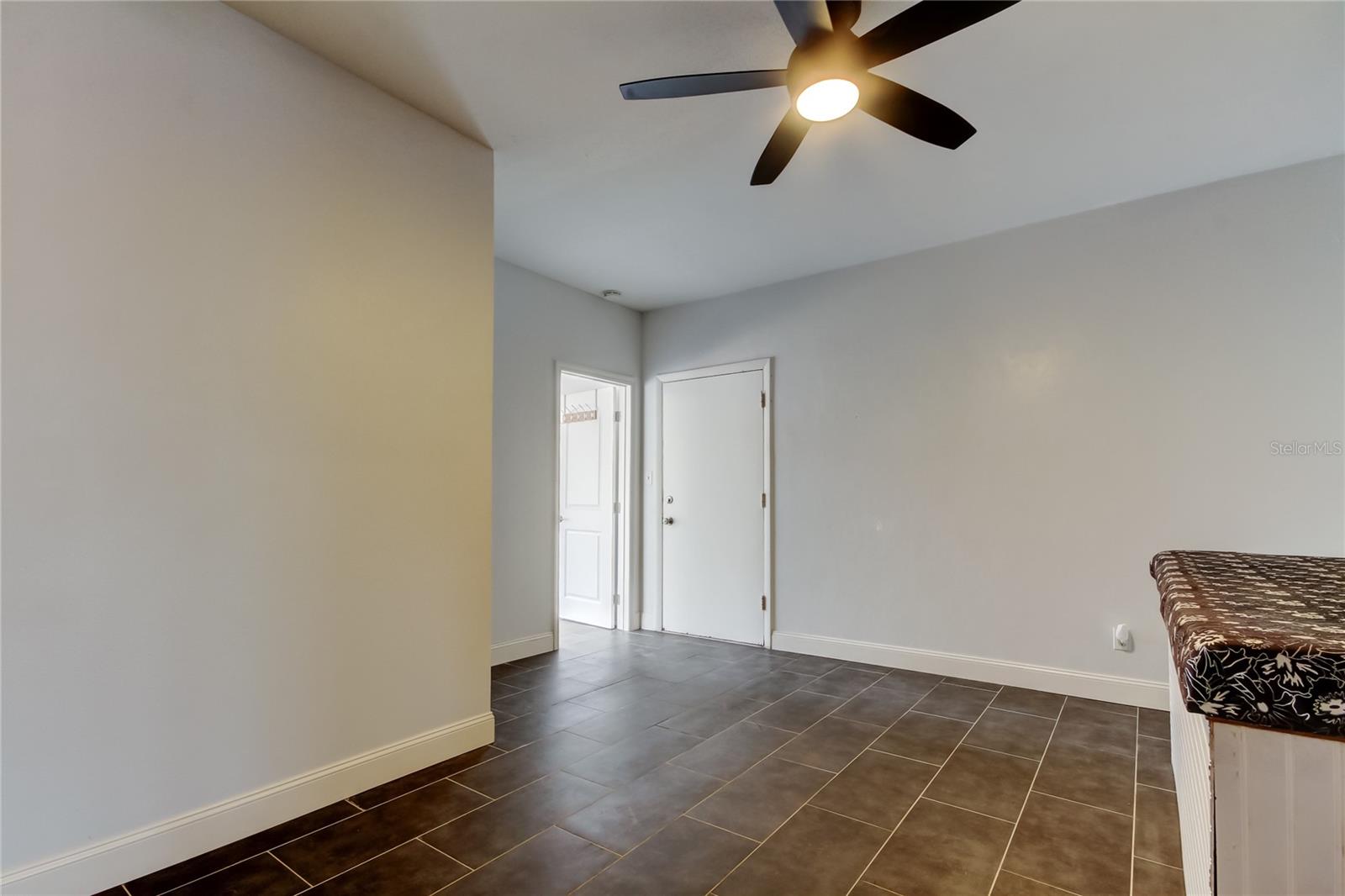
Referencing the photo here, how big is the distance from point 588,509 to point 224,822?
3.50m

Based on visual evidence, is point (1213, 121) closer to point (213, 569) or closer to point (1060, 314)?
point (1060, 314)

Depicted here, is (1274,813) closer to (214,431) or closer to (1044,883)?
(1044,883)

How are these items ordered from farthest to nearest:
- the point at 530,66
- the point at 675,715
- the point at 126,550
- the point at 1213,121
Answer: the point at 675,715
the point at 1213,121
the point at 530,66
the point at 126,550

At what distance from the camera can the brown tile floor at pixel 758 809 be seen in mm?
1770

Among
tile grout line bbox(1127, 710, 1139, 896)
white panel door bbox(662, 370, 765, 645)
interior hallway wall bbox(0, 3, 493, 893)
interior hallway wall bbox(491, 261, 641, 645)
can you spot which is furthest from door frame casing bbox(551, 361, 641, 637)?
tile grout line bbox(1127, 710, 1139, 896)

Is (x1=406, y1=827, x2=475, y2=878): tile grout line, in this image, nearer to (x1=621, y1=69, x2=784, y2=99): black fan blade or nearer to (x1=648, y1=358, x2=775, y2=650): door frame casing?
(x1=621, y1=69, x2=784, y2=99): black fan blade

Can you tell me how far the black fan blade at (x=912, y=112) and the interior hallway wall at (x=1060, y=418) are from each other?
6.30 feet

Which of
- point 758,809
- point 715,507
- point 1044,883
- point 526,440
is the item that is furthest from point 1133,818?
point 526,440

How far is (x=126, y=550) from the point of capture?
1756 mm

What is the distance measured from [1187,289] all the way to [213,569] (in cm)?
442

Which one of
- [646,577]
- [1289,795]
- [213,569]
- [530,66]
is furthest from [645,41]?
[646,577]

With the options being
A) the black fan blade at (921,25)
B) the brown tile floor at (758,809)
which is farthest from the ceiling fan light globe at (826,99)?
the brown tile floor at (758,809)

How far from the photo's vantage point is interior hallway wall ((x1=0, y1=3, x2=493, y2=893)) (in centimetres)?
163

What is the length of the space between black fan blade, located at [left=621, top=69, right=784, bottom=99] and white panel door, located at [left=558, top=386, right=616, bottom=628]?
11.3ft
